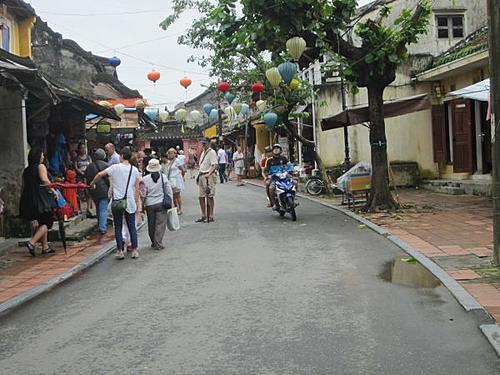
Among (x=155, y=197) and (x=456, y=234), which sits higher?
(x=155, y=197)

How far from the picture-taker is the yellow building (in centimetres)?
1407

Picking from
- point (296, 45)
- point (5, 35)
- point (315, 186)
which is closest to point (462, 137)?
point (315, 186)

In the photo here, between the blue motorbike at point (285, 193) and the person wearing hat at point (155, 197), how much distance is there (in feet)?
11.7

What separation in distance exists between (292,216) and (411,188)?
813 centimetres

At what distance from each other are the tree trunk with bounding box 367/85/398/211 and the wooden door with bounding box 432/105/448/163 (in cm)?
613

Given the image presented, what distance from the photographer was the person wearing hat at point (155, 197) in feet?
34.8

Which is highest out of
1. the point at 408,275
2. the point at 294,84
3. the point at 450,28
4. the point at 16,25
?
the point at 450,28

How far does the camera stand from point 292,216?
13.7 meters

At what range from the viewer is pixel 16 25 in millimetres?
15094

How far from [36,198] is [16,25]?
678 centimetres

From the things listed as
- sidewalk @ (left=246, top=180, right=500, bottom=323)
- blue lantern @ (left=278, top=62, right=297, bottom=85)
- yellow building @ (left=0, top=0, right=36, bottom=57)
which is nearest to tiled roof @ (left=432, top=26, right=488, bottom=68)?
sidewalk @ (left=246, top=180, right=500, bottom=323)

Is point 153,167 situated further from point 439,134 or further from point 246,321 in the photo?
point 439,134

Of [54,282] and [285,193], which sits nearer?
[54,282]

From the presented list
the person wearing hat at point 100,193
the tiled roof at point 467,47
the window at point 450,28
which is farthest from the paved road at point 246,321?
the window at point 450,28
